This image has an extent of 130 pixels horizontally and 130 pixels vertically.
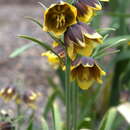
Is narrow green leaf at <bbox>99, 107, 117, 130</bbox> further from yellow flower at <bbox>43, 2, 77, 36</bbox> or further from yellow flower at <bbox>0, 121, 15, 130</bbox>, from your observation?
yellow flower at <bbox>43, 2, 77, 36</bbox>

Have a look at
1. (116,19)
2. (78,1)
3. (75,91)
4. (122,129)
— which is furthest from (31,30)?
(78,1)

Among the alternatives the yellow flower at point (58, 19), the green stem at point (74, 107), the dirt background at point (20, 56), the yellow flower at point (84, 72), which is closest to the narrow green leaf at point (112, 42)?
the yellow flower at point (84, 72)

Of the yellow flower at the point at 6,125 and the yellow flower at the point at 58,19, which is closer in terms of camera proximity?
the yellow flower at the point at 58,19

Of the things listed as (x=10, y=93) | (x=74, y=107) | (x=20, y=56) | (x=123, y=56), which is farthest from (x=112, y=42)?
(x=20, y=56)

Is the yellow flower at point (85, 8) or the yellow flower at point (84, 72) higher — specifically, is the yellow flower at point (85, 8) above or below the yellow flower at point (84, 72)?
above

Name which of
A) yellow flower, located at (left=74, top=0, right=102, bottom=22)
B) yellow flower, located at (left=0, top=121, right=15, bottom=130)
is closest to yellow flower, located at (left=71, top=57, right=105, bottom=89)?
yellow flower, located at (left=74, top=0, right=102, bottom=22)

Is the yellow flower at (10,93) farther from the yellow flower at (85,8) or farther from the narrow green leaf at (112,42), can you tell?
the yellow flower at (85,8)

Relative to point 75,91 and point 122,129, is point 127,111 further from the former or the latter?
point 75,91
